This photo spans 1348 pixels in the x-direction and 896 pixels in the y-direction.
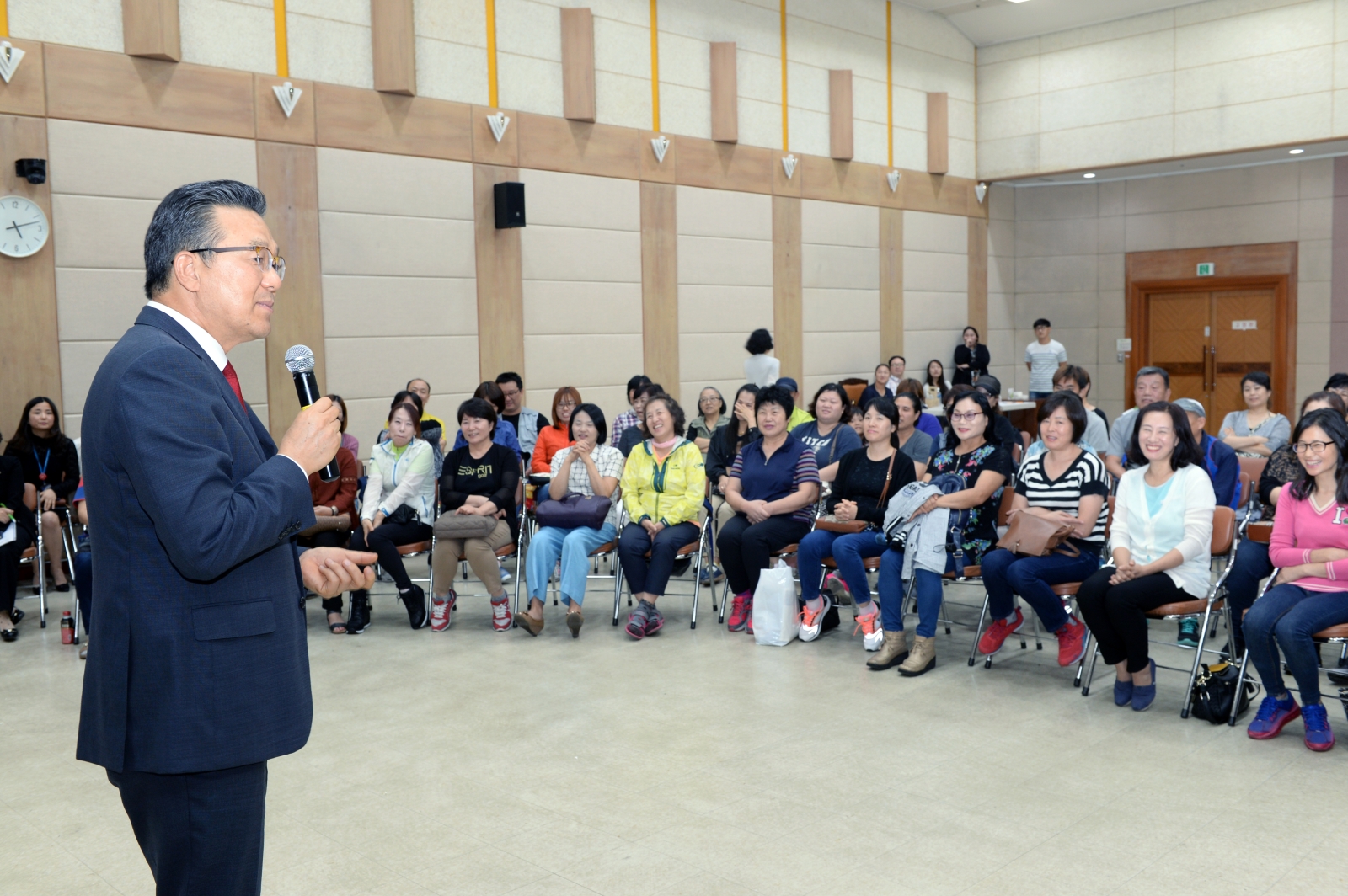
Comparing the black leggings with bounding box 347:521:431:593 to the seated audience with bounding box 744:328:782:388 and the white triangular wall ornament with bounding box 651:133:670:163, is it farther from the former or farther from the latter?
the white triangular wall ornament with bounding box 651:133:670:163

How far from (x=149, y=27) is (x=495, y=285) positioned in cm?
299

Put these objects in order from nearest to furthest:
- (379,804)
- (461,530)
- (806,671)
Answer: (379,804)
(806,671)
(461,530)

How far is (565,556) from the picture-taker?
5.72 meters

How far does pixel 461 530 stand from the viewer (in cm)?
577

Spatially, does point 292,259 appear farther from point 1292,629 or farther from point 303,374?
point 1292,629

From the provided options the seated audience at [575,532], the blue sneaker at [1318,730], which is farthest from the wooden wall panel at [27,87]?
the blue sneaker at [1318,730]

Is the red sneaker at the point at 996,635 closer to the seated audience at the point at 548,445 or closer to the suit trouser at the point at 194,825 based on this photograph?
the seated audience at the point at 548,445

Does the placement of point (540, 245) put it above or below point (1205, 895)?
above

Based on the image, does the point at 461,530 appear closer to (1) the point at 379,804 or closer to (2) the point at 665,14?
(1) the point at 379,804

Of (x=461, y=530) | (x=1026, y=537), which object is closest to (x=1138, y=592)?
(x=1026, y=537)

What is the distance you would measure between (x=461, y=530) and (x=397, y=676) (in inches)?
40.2

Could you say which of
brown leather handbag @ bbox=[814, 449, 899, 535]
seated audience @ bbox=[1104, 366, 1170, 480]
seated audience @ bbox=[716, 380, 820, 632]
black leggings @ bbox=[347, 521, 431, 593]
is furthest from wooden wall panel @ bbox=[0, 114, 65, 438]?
seated audience @ bbox=[1104, 366, 1170, 480]

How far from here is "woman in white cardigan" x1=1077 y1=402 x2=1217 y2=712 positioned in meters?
4.23

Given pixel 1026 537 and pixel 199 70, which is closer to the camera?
pixel 1026 537
